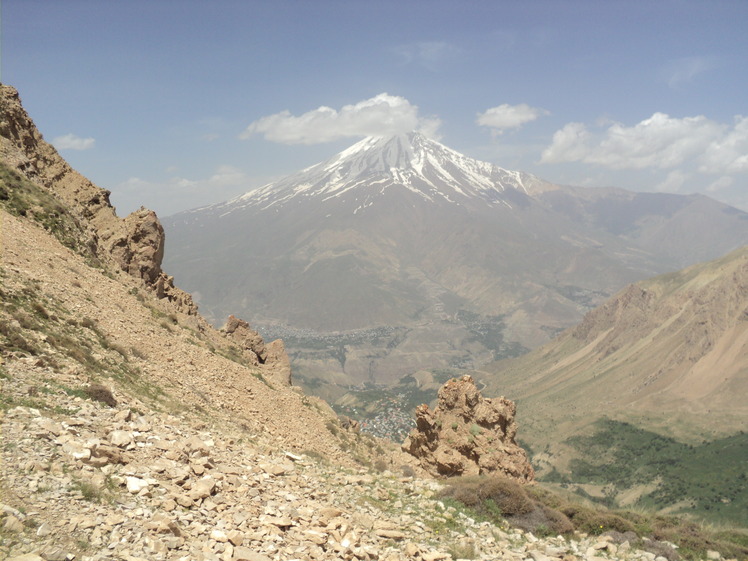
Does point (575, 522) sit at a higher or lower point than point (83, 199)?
lower

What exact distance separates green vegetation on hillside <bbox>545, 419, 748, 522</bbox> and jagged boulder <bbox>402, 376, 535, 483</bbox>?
76403 millimetres

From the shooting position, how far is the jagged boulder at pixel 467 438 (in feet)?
80.2

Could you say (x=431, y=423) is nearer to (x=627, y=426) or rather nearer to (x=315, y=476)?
(x=315, y=476)

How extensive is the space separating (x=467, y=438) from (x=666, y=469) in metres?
121

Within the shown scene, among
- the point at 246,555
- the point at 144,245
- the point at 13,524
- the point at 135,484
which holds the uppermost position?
the point at 144,245

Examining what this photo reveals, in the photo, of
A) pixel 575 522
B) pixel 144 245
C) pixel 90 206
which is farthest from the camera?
pixel 90 206

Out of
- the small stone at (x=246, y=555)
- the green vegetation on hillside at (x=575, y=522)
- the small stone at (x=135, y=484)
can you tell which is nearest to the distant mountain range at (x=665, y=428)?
the green vegetation on hillside at (x=575, y=522)

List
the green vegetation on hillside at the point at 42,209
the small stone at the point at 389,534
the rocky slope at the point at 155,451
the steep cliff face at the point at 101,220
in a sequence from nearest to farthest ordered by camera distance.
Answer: the rocky slope at the point at 155,451 < the small stone at the point at 389,534 < the green vegetation on hillside at the point at 42,209 < the steep cliff face at the point at 101,220

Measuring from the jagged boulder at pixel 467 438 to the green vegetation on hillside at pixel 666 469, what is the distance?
3008 inches

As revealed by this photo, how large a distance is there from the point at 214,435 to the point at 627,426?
544ft

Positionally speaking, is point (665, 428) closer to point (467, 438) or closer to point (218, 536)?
point (467, 438)

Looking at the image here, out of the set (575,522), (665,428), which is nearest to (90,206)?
(575,522)

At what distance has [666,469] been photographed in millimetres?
120812

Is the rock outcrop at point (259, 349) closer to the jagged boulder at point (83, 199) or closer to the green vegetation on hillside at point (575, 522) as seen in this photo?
the jagged boulder at point (83, 199)
